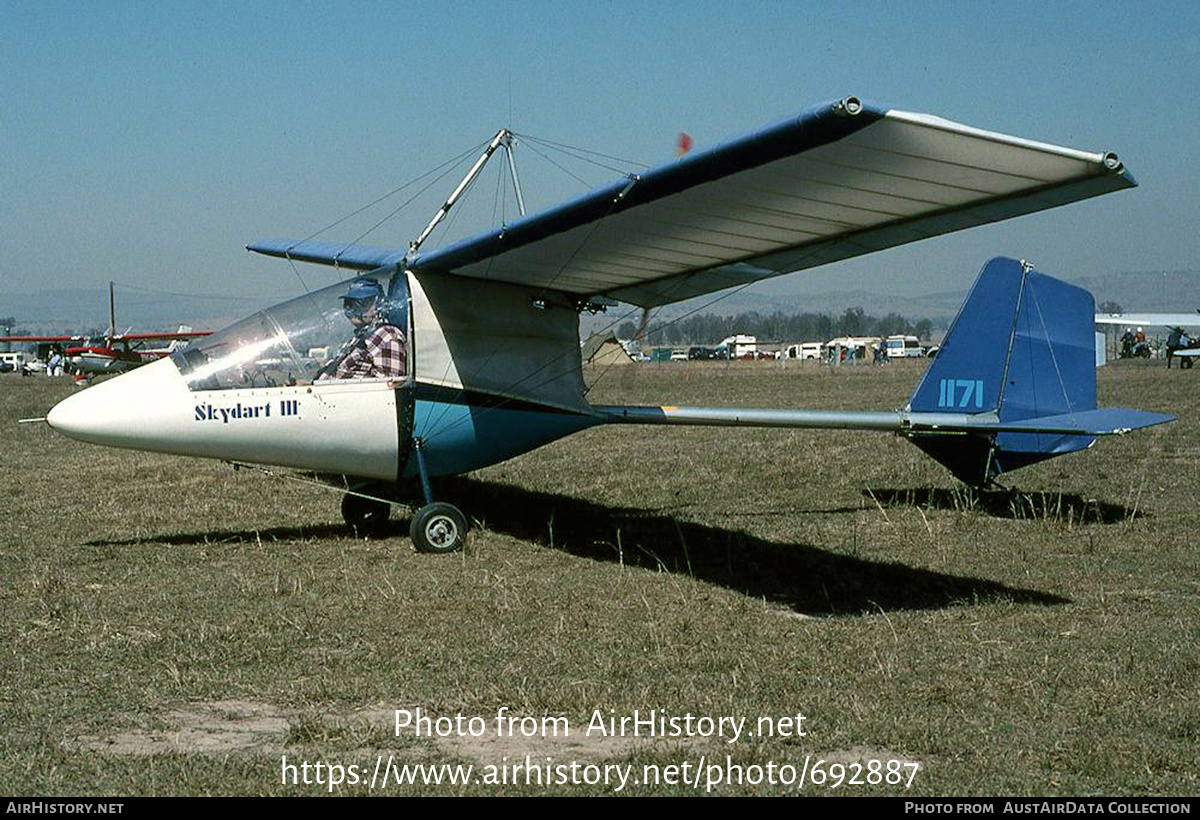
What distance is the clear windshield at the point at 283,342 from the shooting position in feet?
29.5

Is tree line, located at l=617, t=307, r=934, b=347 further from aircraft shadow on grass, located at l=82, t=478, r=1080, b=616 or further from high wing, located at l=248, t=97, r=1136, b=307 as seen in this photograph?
high wing, located at l=248, t=97, r=1136, b=307

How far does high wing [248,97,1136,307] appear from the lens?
580 cm

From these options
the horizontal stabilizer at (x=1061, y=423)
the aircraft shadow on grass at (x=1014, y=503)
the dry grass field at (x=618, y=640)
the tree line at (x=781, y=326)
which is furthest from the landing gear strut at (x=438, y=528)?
the tree line at (x=781, y=326)

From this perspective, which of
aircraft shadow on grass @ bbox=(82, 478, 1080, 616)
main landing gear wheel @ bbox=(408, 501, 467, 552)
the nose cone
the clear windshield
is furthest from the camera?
main landing gear wheel @ bbox=(408, 501, 467, 552)

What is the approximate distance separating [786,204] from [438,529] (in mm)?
3824

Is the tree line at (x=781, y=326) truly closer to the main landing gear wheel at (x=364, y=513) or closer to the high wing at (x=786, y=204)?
the main landing gear wheel at (x=364, y=513)

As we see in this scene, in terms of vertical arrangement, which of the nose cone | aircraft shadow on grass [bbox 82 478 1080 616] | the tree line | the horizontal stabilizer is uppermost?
the tree line

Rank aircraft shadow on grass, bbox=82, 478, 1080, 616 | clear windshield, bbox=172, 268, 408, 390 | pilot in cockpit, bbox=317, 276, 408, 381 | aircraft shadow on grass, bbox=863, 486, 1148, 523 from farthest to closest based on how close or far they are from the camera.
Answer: aircraft shadow on grass, bbox=863, 486, 1148, 523 < pilot in cockpit, bbox=317, 276, 408, 381 < clear windshield, bbox=172, 268, 408, 390 < aircraft shadow on grass, bbox=82, 478, 1080, 616

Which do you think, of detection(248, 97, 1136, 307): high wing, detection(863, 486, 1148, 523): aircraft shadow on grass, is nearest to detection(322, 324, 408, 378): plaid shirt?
detection(248, 97, 1136, 307): high wing

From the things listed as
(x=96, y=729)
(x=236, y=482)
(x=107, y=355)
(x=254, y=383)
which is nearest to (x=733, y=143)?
(x=96, y=729)

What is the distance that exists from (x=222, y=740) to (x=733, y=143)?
3.76 meters

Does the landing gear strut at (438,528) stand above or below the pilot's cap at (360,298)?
below

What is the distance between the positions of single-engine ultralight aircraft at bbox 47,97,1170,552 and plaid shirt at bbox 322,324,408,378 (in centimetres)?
3

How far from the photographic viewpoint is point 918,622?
665 cm
